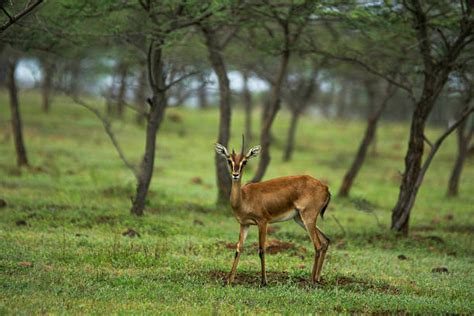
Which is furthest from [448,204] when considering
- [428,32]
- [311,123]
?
[311,123]

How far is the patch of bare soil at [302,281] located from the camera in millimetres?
10156

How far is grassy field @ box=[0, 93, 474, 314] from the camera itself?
884cm

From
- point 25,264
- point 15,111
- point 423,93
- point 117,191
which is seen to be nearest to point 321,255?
point 25,264

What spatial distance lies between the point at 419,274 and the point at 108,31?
8.63 meters

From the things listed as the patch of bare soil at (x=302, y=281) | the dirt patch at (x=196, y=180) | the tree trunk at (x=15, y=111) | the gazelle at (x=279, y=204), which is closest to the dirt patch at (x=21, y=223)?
the patch of bare soil at (x=302, y=281)

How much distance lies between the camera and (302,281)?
10.5m

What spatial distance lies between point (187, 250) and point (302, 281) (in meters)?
2.81

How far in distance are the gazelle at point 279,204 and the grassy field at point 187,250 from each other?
2.10 ft

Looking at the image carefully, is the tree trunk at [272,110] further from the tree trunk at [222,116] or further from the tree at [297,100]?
the tree at [297,100]

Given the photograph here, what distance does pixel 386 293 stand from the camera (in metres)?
9.88

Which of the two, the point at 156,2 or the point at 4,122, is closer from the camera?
the point at 156,2

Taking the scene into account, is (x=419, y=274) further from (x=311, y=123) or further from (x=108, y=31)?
(x=311, y=123)

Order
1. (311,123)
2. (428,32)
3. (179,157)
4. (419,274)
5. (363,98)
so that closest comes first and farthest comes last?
(419,274) → (428,32) → (179,157) → (311,123) → (363,98)

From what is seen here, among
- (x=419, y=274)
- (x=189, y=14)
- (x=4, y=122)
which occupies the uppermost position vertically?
(x=189, y=14)
